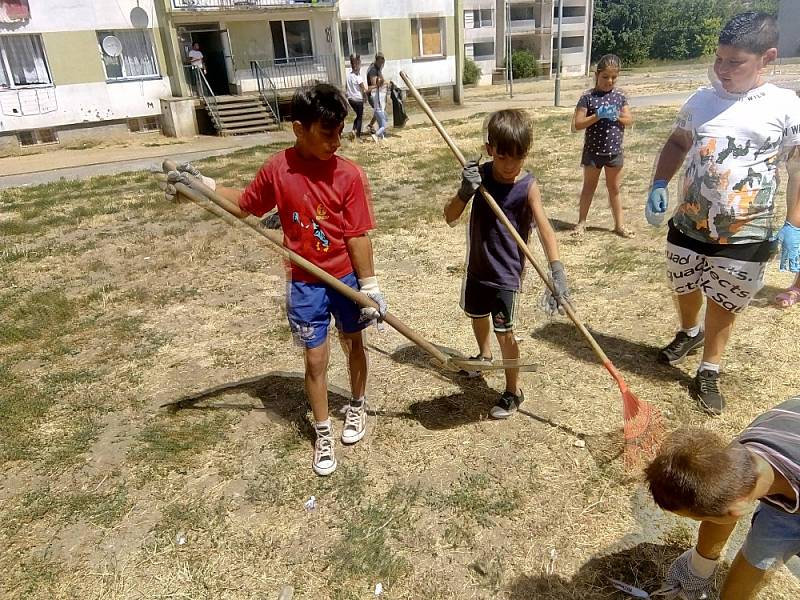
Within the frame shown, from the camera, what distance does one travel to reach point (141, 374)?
4.19 metres

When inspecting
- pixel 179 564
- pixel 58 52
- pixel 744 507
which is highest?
pixel 58 52

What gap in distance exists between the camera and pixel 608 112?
578 cm

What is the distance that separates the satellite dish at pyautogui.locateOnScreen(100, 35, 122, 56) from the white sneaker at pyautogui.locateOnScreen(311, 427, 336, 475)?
55.8 ft

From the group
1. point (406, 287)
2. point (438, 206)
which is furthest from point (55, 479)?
point (438, 206)

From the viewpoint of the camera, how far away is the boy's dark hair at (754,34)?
9.14 ft

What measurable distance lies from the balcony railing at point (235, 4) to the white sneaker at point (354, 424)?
682 inches

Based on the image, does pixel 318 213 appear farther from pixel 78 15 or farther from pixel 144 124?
pixel 144 124

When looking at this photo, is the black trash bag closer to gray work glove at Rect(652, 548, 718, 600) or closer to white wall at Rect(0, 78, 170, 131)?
white wall at Rect(0, 78, 170, 131)

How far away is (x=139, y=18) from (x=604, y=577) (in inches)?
730

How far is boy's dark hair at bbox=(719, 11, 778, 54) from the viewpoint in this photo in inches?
110

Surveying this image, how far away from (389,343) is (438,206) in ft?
12.7

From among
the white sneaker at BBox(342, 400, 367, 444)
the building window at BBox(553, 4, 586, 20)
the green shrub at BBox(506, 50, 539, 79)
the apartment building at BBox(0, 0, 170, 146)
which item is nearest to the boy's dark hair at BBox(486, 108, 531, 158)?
the white sneaker at BBox(342, 400, 367, 444)

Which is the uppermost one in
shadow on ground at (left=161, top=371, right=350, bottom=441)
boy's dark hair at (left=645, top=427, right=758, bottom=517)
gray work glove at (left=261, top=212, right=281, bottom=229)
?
gray work glove at (left=261, top=212, right=281, bottom=229)

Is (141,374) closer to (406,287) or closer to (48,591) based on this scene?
(48,591)
